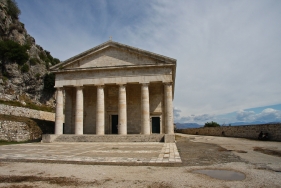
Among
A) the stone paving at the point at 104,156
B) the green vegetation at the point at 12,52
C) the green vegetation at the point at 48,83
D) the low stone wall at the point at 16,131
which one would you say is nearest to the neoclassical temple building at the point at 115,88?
the low stone wall at the point at 16,131

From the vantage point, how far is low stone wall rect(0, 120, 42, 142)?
21.9m

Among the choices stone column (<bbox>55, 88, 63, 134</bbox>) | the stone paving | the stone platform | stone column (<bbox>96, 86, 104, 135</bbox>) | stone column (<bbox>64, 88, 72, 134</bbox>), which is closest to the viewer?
the stone paving

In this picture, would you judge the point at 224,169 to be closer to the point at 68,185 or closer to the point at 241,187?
the point at 241,187

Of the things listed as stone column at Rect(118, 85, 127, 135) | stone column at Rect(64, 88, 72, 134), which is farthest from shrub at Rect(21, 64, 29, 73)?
stone column at Rect(118, 85, 127, 135)

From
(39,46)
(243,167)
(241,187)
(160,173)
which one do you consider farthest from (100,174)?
(39,46)

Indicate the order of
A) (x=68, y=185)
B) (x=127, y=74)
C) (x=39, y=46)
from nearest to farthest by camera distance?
(x=68, y=185) → (x=127, y=74) → (x=39, y=46)

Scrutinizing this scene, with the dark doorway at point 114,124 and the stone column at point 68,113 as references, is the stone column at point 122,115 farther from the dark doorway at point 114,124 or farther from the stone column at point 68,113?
the stone column at point 68,113

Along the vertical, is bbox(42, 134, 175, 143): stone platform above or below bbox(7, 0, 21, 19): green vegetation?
below

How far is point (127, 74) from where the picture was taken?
22.6m

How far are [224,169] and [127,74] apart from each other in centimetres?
1676

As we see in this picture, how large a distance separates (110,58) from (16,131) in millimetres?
13108

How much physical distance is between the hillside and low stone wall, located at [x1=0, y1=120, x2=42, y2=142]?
1402cm

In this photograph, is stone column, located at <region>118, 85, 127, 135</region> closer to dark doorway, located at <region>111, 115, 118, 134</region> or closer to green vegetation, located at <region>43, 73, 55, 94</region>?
dark doorway, located at <region>111, 115, 118, 134</region>

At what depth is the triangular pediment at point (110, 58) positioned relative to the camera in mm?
22547
